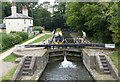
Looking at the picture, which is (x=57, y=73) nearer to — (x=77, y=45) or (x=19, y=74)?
(x=19, y=74)

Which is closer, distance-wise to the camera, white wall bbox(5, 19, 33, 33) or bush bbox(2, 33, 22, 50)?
bush bbox(2, 33, 22, 50)

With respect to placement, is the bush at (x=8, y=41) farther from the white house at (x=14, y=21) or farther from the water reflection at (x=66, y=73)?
the white house at (x=14, y=21)

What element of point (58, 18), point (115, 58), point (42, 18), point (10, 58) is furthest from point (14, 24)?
point (58, 18)

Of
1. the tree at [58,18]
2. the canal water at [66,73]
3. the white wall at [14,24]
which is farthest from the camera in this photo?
the tree at [58,18]

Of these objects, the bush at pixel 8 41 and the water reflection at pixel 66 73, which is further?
the bush at pixel 8 41

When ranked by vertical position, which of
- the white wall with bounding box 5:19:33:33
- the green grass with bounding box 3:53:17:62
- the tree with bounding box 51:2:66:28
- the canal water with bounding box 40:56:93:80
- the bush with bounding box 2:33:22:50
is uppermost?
the tree with bounding box 51:2:66:28

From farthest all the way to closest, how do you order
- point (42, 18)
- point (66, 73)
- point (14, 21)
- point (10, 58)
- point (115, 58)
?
point (42, 18)
point (14, 21)
point (10, 58)
point (115, 58)
point (66, 73)

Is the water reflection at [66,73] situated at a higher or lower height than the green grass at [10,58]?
lower

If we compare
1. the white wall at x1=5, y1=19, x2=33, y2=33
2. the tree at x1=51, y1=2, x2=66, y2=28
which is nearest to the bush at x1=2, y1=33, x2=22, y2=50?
the white wall at x1=5, y1=19, x2=33, y2=33

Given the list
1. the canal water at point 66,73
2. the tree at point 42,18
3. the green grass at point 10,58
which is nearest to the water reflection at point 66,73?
the canal water at point 66,73

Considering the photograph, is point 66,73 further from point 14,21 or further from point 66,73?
point 14,21

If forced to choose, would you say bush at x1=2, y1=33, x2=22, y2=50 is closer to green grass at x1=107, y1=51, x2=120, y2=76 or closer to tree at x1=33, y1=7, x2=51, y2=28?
green grass at x1=107, y1=51, x2=120, y2=76

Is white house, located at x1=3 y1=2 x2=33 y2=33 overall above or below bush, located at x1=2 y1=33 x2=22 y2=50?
above

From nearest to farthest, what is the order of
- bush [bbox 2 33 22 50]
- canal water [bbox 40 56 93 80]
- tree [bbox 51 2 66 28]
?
canal water [bbox 40 56 93 80], bush [bbox 2 33 22 50], tree [bbox 51 2 66 28]
